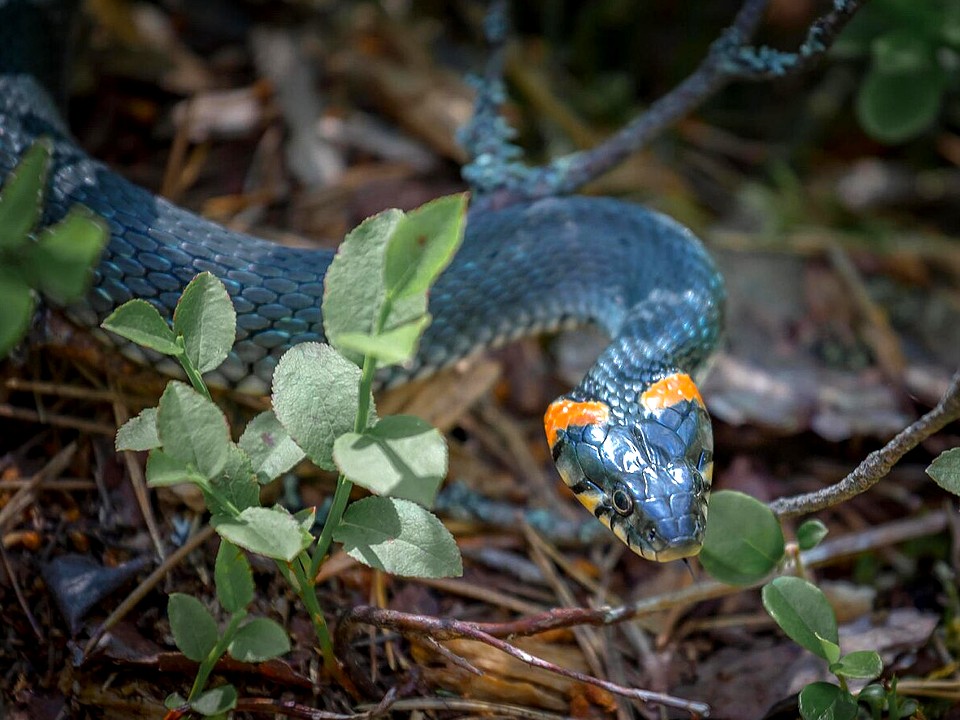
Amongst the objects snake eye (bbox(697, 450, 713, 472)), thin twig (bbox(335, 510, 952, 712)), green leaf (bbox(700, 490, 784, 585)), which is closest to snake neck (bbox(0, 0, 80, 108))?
thin twig (bbox(335, 510, 952, 712))

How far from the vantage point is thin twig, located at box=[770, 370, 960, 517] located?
217cm

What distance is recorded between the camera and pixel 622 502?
2.80m

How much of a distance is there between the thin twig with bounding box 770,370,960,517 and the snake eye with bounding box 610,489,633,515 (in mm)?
415

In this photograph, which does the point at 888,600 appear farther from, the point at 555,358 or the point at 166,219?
the point at 166,219

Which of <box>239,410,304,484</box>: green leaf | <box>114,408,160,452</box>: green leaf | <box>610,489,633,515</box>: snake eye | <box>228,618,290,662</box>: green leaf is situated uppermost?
<box>114,408,160,452</box>: green leaf

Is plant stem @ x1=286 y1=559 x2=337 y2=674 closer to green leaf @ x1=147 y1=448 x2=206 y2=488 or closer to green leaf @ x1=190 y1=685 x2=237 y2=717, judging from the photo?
green leaf @ x1=190 y1=685 x2=237 y2=717

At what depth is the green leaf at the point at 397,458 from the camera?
1.91 meters

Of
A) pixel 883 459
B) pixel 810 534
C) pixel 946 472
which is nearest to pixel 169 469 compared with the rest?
pixel 810 534

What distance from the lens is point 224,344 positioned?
2176 millimetres

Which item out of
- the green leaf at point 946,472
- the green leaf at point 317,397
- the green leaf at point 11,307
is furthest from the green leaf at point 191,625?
the green leaf at point 946,472

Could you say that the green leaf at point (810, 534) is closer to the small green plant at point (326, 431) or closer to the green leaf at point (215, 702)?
the small green plant at point (326, 431)

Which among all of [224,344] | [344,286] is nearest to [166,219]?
[224,344]

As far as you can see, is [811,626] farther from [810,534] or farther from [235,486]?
[235,486]

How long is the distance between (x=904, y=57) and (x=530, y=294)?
189 cm
